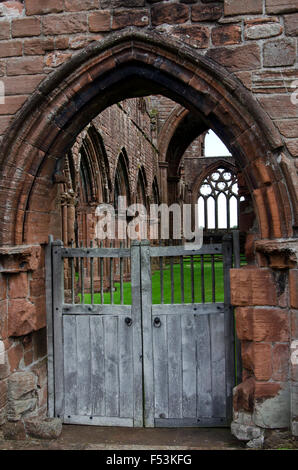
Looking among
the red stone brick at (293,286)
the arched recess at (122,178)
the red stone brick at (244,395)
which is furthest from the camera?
the arched recess at (122,178)

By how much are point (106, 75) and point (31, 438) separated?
9.37 feet

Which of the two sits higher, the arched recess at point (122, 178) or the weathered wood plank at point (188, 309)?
the arched recess at point (122, 178)

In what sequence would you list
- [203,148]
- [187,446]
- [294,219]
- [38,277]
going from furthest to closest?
[203,148], [38,277], [187,446], [294,219]

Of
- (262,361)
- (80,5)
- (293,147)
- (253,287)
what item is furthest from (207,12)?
(262,361)

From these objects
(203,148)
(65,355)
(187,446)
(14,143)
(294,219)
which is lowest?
(187,446)

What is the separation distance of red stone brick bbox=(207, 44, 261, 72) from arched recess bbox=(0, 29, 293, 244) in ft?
0.27

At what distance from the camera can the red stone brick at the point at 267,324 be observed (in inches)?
135

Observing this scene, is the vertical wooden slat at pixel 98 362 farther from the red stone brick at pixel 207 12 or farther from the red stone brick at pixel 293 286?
the red stone brick at pixel 207 12

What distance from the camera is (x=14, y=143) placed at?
12.1ft

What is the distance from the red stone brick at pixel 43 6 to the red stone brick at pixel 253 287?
2424 millimetres

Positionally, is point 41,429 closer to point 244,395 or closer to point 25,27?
point 244,395

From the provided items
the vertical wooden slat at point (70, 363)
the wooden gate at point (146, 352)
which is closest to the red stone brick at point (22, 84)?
the wooden gate at point (146, 352)
